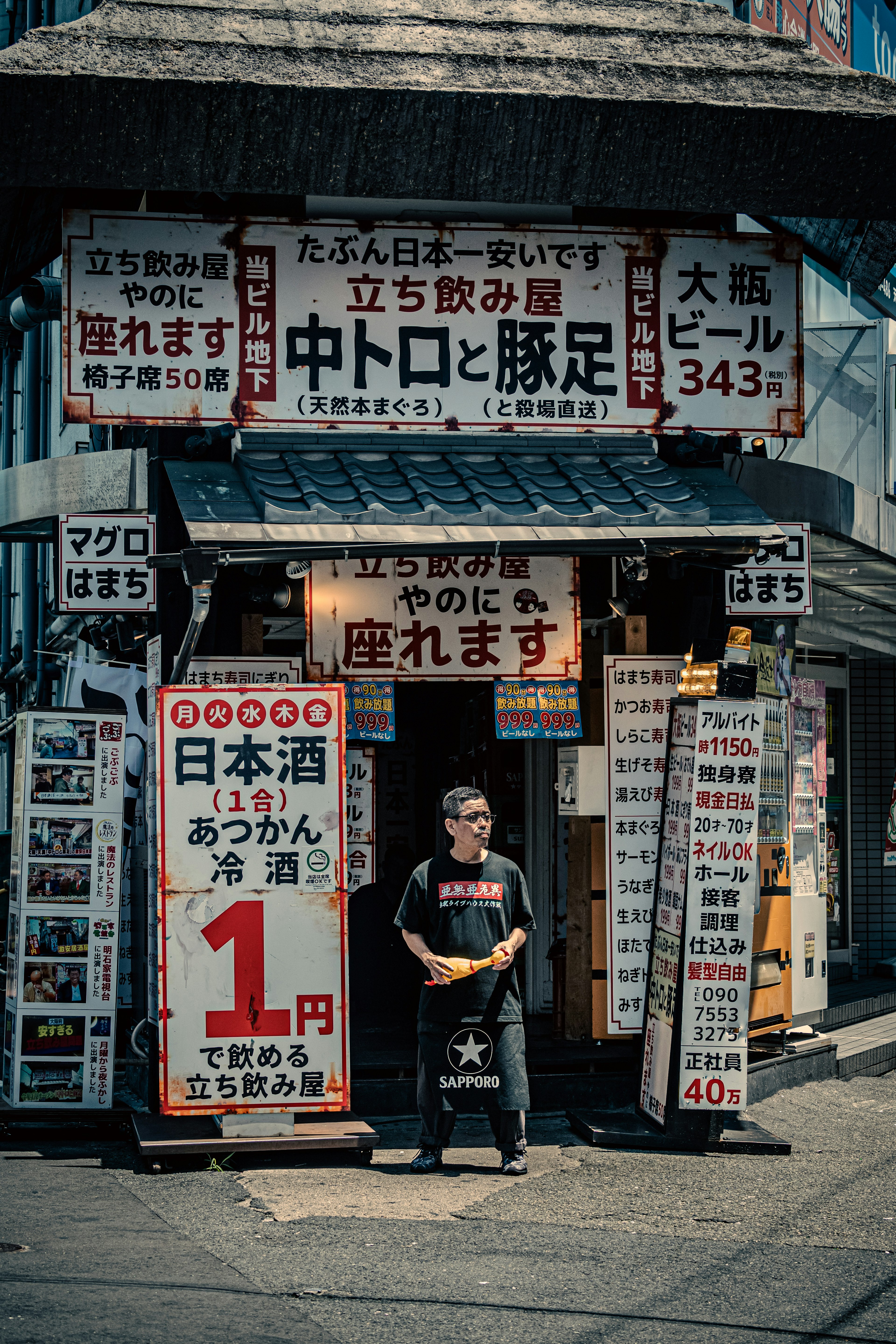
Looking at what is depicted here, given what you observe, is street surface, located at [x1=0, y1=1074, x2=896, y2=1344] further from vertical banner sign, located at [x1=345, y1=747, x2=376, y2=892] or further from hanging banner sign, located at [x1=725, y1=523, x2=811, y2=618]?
hanging banner sign, located at [x1=725, y1=523, x2=811, y2=618]

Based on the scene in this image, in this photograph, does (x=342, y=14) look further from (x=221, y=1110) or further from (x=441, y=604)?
(x=221, y=1110)

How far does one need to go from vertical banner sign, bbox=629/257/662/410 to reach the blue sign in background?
2.39 m

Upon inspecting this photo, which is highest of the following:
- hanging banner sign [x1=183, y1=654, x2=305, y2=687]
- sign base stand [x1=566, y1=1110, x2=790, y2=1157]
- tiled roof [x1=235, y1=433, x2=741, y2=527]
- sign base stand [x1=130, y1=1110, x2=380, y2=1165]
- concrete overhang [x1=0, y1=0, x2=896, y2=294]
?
concrete overhang [x1=0, y1=0, x2=896, y2=294]

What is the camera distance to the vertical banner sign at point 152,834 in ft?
28.2

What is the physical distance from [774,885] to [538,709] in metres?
2.57

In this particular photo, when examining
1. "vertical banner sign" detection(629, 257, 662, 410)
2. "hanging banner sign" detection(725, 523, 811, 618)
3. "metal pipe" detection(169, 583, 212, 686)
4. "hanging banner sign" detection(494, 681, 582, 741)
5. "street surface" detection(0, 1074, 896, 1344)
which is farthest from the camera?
"hanging banner sign" detection(725, 523, 811, 618)

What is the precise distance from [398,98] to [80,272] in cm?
211

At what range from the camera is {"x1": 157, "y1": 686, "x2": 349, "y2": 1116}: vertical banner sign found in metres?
7.61

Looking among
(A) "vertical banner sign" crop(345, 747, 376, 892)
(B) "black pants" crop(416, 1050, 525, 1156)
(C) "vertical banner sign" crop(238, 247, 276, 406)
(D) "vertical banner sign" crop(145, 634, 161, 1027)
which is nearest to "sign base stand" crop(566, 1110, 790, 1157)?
(B) "black pants" crop(416, 1050, 525, 1156)

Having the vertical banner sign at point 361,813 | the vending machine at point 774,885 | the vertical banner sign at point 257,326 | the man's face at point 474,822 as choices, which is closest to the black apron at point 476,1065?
the man's face at point 474,822

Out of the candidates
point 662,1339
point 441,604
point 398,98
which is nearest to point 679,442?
point 441,604

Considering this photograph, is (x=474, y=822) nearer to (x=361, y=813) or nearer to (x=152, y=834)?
(x=361, y=813)

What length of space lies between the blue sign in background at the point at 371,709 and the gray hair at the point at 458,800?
1.37 m

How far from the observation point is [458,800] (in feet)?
24.9
